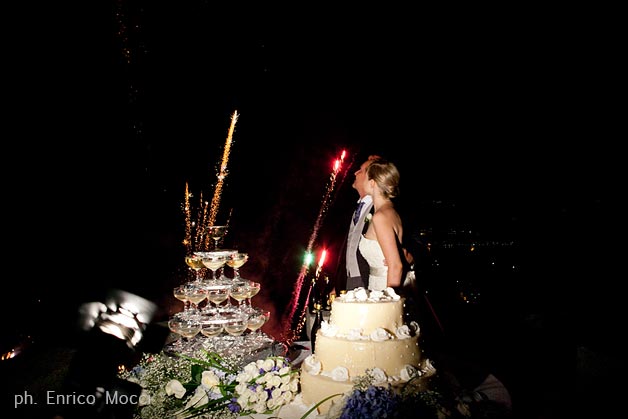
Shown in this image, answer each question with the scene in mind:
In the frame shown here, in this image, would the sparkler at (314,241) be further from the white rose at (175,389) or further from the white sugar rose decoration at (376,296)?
the white sugar rose decoration at (376,296)

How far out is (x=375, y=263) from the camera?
4.17 m

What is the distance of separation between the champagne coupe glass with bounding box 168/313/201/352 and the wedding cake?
4.01 feet

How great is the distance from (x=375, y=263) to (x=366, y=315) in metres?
1.73

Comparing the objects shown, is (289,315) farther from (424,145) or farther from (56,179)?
(56,179)

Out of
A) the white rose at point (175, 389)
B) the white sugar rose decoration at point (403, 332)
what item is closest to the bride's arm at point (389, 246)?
the white sugar rose decoration at point (403, 332)

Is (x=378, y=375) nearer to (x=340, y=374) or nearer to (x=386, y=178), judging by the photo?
(x=340, y=374)

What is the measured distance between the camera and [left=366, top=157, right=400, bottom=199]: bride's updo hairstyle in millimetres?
3863

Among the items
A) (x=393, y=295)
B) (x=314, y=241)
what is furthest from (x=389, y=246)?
(x=314, y=241)

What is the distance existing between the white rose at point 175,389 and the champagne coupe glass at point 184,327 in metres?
0.75

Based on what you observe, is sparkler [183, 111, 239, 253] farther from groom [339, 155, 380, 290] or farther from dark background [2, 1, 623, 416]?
groom [339, 155, 380, 290]

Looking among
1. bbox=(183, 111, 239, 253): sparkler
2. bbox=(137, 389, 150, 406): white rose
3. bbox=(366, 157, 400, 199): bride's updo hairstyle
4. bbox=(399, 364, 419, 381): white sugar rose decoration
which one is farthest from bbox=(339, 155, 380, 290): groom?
bbox=(183, 111, 239, 253): sparkler

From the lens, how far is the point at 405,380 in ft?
7.59

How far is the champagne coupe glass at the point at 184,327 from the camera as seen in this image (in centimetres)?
327

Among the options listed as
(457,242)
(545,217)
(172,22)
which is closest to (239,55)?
(172,22)
